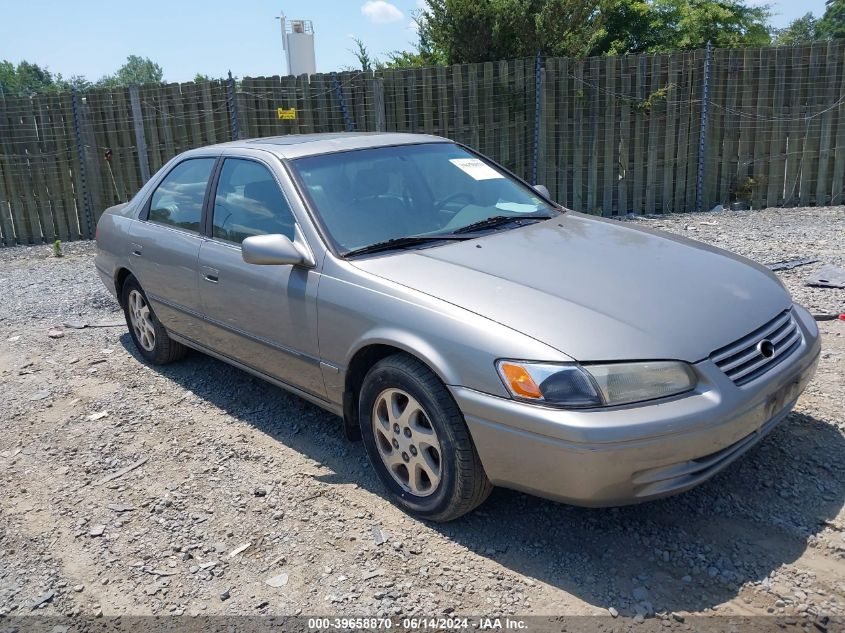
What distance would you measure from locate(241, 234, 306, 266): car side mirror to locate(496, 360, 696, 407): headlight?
4.71ft

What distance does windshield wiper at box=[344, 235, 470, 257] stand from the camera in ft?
12.3

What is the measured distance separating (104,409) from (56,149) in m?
7.55

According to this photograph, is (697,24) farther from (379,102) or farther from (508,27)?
(379,102)

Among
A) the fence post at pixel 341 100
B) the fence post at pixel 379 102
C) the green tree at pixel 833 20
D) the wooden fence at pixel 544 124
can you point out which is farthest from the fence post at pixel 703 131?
the green tree at pixel 833 20

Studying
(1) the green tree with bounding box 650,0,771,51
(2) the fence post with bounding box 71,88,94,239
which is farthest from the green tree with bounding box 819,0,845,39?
(2) the fence post with bounding box 71,88,94,239

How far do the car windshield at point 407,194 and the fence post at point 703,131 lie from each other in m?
7.10

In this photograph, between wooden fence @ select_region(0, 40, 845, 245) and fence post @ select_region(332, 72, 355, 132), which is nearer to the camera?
wooden fence @ select_region(0, 40, 845, 245)

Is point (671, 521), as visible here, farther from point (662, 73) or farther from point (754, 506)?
point (662, 73)

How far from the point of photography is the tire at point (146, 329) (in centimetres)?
548

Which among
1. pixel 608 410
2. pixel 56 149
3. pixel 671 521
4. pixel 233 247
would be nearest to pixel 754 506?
pixel 671 521

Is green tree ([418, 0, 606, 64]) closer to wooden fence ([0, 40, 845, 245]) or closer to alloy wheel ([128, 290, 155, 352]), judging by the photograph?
wooden fence ([0, 40, 845, 245])

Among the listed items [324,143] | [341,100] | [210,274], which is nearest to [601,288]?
[324,143]

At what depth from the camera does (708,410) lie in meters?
2.83

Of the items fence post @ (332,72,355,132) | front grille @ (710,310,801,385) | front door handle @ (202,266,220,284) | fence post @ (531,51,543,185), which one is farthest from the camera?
fence post @ (332,72,355,132)
